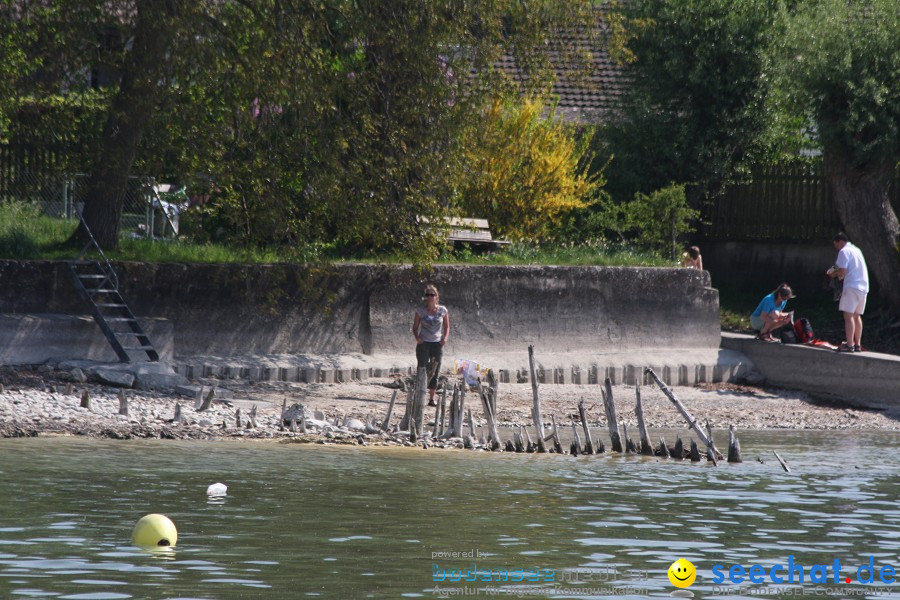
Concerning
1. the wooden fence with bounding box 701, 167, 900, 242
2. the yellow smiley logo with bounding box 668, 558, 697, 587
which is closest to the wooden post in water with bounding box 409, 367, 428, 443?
the yellow smiley logo with bounding box 668, 558, 697, 587

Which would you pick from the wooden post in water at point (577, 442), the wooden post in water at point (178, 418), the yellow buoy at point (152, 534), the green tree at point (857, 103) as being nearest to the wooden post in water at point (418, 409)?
the wooden post in water at point (577, 442)

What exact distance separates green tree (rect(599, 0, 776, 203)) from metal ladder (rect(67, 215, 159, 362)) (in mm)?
11902

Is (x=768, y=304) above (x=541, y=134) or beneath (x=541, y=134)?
beneath

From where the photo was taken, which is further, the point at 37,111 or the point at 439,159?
the point at 37,111

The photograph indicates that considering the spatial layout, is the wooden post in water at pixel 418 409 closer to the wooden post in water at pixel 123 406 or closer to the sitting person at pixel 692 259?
the wooden post in water at pixel 123 406

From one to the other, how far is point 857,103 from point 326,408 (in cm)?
1184

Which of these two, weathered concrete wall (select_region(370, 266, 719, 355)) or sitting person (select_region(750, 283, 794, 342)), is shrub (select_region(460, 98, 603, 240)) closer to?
weathered concrete wall (select_region(370, 266, 719, 355))

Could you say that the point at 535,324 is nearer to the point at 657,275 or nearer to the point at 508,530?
the point at 657,275

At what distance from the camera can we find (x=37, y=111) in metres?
20.7

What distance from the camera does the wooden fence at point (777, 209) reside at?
27797 millimetres

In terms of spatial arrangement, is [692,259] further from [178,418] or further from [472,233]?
[178,418]

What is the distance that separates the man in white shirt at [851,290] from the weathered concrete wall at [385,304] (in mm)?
2177

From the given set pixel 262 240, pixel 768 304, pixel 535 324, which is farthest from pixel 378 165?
pixel 768 304

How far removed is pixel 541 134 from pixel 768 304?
525 cm
